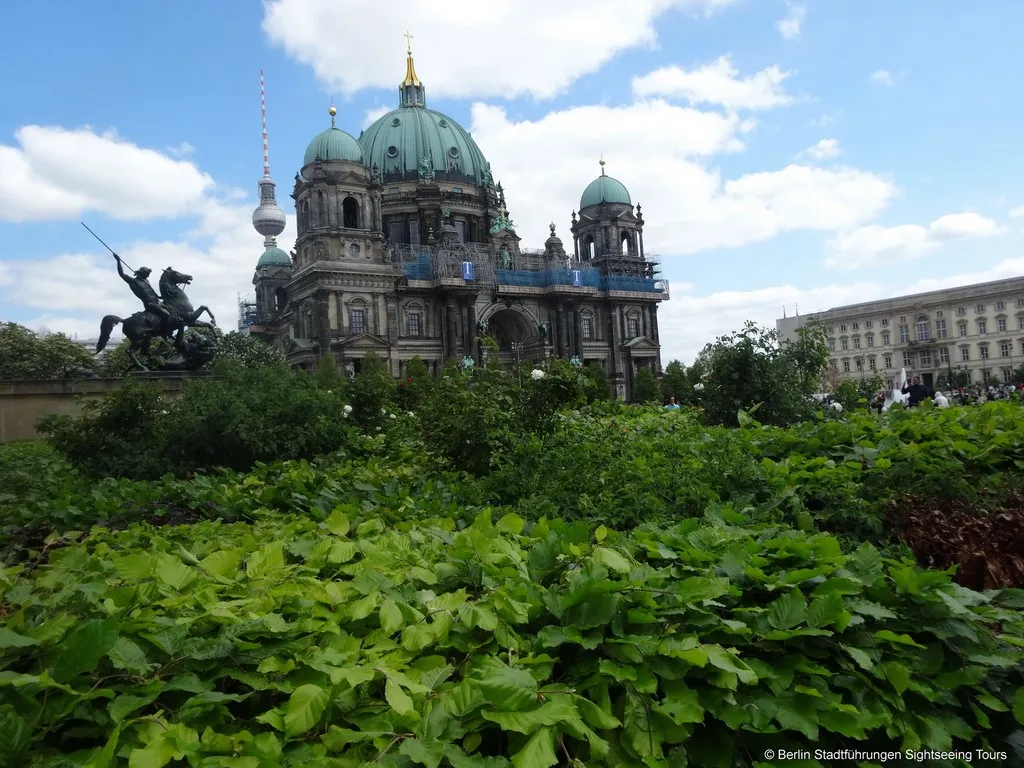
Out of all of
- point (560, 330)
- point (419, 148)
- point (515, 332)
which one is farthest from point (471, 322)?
point (419, 148)

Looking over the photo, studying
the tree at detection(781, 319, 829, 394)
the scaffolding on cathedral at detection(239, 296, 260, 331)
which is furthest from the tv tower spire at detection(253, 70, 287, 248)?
the tree at detection(781, 319, 829, 394)

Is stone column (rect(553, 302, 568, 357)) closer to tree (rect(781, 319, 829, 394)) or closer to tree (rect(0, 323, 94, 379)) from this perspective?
tree (rect(0, 323, 94, 379))

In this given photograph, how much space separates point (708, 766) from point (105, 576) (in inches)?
113

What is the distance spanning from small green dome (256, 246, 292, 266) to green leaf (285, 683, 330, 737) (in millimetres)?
72843

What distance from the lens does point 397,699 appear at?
2.38 m

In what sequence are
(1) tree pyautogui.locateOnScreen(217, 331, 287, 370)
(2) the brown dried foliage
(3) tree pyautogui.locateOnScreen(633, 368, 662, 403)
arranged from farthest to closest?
(3) tree pyautogui.locateOnScreen(633, 368, 662, 403) < (1) tree pyautogui.locateOnScreen(217, 331, 287, 370) < (2) the brown dried foliage

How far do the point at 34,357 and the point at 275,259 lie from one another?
24.6m

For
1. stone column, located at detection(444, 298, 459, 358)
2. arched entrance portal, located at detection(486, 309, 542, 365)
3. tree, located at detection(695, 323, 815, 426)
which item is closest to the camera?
tree, located at detection(695, 323, 815, 426)

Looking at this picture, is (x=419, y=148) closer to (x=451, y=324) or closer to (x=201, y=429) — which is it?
(x=451, y=324)

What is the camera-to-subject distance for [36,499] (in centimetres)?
688

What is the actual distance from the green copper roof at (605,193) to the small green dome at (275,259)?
30.2 m

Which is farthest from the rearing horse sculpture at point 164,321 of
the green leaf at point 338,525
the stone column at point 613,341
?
the stone column at point 613,341

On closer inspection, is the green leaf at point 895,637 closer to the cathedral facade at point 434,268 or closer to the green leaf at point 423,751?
the green leaf at point 423,751

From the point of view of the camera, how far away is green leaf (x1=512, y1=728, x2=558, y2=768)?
221 cm
